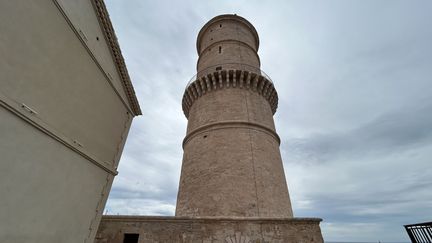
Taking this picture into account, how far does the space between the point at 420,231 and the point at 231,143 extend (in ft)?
26.5

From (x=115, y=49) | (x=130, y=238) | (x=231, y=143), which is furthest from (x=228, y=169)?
(x=115, y=49)

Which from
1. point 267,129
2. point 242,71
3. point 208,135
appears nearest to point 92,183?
point 208,135

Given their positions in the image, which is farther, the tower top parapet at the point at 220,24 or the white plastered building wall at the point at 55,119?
the tower top parapet at the point at 220,24

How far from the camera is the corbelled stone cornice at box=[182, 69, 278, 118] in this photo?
1163 cm

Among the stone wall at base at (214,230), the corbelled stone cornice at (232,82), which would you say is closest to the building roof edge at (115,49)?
the stone wall at base at (214,230)

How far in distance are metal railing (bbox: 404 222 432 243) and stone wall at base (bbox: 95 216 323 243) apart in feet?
14.6

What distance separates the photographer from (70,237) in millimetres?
3918

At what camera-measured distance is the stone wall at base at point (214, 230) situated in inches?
225

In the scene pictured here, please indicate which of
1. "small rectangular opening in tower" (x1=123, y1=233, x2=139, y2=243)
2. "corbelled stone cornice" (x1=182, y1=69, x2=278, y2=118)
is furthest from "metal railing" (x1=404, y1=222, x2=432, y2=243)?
"small rectangular opening in tower" (x1=123, y1=233, x2=139, y2=243)

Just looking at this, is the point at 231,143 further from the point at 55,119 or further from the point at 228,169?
the point at 55,119

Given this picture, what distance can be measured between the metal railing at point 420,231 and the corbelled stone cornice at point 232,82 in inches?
348

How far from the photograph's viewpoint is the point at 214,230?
5812 mm

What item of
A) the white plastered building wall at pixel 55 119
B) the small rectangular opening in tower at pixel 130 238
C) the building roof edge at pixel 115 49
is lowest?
the small rectangular opening in tower at pixel 130 238

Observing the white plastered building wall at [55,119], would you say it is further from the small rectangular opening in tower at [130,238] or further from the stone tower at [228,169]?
the stone tower at [228,169]
